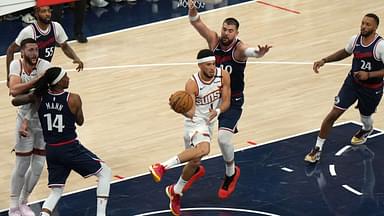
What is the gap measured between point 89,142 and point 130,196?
6.48 feet

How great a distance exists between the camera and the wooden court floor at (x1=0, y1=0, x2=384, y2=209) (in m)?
14.4

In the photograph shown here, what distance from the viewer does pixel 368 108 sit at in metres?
13.5

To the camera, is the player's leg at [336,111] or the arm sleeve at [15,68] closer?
the arm sleeve at [15,68]

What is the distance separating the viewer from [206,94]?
1188cm

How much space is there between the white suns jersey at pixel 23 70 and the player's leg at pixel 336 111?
3.78m

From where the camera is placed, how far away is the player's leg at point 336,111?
43.7 ft

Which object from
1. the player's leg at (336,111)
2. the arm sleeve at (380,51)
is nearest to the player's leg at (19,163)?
the player's leg at (336,111)

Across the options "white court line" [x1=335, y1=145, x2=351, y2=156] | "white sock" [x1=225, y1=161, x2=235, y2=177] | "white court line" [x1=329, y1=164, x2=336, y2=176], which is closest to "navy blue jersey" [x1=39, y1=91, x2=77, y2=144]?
"white sock" [x1=225, y1=161, x2=235, y2=177]

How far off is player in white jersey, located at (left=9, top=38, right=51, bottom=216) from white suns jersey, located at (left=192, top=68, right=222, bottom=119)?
1732 millimetres

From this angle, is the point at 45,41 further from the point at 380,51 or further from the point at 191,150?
the point at 380,51

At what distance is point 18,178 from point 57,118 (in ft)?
4.07

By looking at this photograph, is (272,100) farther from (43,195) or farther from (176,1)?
(176,1)

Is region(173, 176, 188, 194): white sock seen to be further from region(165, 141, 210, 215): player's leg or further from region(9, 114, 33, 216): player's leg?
region(9, 114, 33, 216): player's leg

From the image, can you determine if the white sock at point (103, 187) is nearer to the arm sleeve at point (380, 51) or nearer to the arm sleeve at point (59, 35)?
the arm sleeve at point (59, 35)
